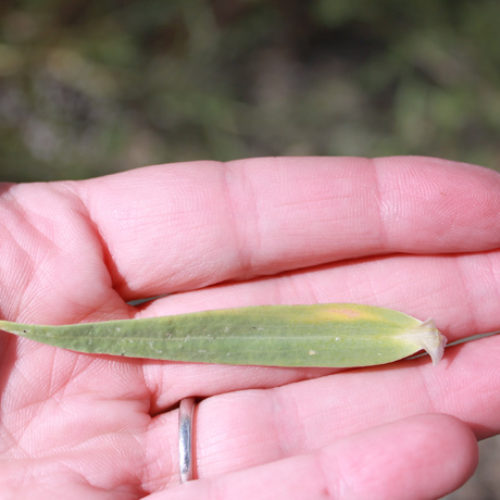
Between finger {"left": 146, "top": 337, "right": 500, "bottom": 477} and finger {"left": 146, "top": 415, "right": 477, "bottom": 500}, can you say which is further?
finger {"left": 146, "top": 337, "right": 500, "bottom": 477}

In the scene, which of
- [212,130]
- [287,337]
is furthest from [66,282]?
[212,130]

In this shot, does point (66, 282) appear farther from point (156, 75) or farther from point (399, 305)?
point (156, 75)

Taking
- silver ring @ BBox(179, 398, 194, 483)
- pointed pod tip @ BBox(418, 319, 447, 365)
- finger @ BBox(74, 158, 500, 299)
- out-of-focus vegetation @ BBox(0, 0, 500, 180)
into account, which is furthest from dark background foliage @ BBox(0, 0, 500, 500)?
silver ring @ BBox(179, 398, 194, 483)

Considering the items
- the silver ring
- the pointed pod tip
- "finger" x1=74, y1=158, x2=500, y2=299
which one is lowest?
the silver ring

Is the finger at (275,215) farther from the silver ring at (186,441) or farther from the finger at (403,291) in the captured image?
the silver ring at (186,441)

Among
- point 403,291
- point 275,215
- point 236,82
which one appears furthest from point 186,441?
point 236,82

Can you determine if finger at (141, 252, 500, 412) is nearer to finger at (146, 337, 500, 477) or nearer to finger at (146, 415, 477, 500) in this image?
finger at (146, 337, 500, 477)

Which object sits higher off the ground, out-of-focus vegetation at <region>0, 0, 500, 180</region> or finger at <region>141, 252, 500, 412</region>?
out-of-focus vegetation at <region>0, 0, 500, 180</region>

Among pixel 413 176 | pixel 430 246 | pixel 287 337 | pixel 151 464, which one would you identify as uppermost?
pixel 413 176

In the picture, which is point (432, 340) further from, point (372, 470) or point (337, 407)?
point (372, 470)
